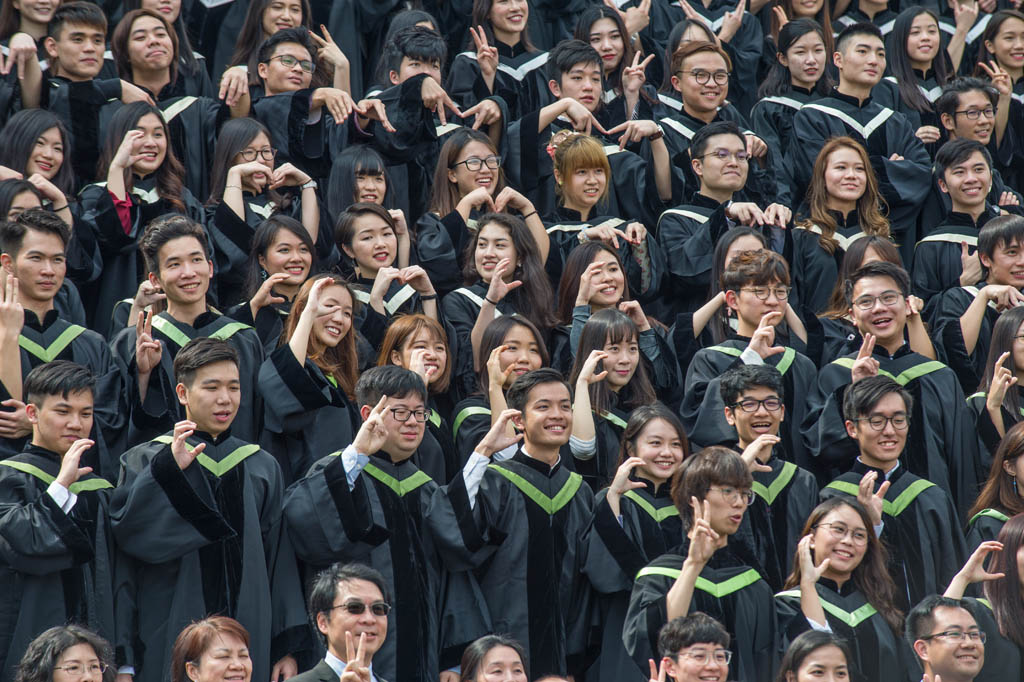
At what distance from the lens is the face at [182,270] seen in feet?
24.2

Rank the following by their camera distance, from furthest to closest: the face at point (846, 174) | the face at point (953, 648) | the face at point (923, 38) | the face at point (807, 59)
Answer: the face at point (923, 38), the face at point (807, 59), the face at point (846, 174), the face at point (953, 648)

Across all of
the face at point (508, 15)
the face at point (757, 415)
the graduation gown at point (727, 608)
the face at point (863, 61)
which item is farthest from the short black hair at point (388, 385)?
the face at point (863, 61)

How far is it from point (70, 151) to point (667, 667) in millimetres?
4147

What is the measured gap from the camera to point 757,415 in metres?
7.48

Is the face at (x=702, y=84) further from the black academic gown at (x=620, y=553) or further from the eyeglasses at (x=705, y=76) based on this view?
the black academic gown at (x=620, y=553)

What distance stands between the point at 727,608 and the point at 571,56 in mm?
4078

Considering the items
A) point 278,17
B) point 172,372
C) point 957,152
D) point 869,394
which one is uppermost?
point 278,17

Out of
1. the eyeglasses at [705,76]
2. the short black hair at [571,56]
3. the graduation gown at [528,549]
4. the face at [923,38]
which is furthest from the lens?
the face at [923,38]

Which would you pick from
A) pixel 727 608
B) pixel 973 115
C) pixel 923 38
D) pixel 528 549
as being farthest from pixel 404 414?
pixel 923 38

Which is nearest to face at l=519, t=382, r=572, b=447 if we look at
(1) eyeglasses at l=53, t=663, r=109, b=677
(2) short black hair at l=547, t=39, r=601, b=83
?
(1) eyeglasses at l=53, t=663, r=109, b=677

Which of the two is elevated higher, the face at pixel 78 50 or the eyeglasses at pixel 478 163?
the face at pixel 78 50

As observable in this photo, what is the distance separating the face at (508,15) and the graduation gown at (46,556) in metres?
4.86

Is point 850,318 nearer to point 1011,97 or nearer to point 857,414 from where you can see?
point 857,414

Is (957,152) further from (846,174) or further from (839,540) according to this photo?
(839,540)
